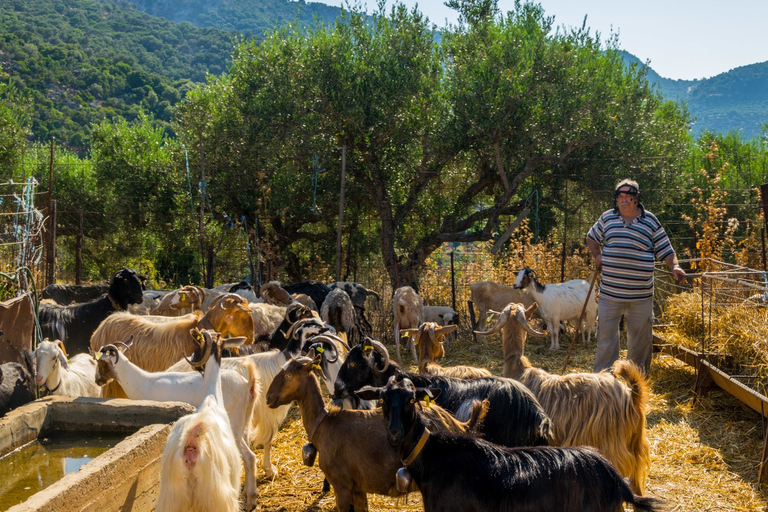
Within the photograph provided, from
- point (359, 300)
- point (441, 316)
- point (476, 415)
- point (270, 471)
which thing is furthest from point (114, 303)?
point (476, 415)

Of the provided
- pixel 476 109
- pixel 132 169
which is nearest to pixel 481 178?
pixel 476 109

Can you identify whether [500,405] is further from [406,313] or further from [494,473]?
[406,313]

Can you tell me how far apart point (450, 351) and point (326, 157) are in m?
4.39

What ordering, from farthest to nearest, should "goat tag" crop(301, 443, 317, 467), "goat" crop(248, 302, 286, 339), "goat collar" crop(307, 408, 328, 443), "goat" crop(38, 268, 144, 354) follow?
"goat" crop(38, 268, 144, 354)
"goat" crop(248, 302, 286, 339)
"goat collar" crop(307, 408, 328, 443)
"goat tag" crop(301, 443, 317, 467)

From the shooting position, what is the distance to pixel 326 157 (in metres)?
12.2

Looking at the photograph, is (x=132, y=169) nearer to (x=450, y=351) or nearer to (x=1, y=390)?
(x=450, y=351)

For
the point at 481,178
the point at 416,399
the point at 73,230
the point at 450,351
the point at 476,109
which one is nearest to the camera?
the point at 416,399

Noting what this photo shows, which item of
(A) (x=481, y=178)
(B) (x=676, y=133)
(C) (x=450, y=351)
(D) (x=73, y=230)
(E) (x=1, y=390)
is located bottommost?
(C) (x=450, y=351)

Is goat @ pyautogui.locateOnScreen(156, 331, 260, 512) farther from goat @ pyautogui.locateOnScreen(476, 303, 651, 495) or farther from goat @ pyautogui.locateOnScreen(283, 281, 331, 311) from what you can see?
goat @ pyautogui.locateOnScreen(283, 281, 331, 311)

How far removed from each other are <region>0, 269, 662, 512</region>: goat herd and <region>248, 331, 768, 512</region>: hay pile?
0.22 metres

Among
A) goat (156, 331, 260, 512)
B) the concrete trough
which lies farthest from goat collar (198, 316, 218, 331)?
goat (156, 331, 260, 512)

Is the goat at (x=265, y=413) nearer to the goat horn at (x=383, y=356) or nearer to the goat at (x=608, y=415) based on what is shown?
the goat horn at (x=383, y=356)

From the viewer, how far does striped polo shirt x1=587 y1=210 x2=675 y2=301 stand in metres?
5.69

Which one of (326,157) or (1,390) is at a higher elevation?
(326,157)
